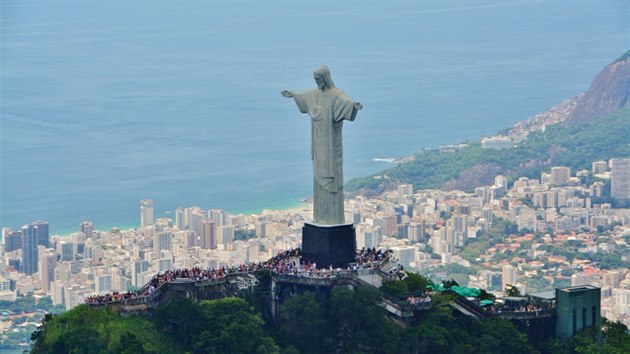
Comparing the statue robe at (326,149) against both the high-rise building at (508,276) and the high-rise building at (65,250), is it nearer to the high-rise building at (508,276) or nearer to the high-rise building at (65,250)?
the high-rise building at (508,276)

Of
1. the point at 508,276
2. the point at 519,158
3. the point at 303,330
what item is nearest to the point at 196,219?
the point at 508,276

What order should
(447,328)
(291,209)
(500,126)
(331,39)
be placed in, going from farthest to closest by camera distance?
(331,39) → (500,126) → (291,209) → (447,328)

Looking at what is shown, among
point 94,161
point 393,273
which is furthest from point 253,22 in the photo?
→ point 393,273

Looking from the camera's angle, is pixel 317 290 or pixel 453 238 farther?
pixel 453 238

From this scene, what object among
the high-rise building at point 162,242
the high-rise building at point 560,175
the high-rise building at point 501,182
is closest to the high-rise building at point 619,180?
the high-rise building at point 560,175

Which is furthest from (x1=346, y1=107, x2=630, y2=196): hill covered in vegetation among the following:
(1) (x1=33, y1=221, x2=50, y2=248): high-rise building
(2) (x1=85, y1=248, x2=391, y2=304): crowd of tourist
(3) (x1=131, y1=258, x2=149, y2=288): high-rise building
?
(2) (x1=85, y1=248, x2=391, y2=304): crowd of tourist

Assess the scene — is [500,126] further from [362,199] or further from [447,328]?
[447,328]
